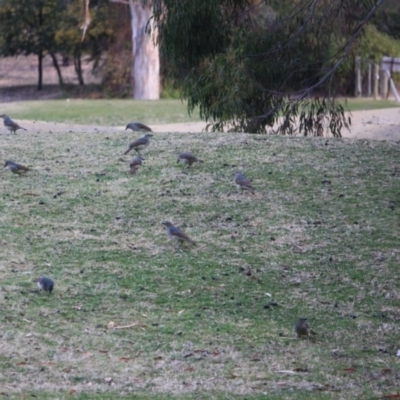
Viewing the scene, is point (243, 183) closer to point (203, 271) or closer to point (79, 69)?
point (203, 271)

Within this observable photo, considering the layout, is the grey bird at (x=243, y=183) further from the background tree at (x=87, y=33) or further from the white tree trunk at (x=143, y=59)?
the background tree at (x=87, y=33)

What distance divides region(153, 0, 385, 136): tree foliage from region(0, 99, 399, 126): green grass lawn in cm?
803

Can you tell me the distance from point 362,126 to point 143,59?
602 inches

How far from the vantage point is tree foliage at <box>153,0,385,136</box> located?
53.1ft

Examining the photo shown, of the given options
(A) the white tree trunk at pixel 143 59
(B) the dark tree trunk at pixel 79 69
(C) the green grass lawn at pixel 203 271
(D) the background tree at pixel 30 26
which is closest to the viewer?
(C) the green grass lawn at pixel 203 271

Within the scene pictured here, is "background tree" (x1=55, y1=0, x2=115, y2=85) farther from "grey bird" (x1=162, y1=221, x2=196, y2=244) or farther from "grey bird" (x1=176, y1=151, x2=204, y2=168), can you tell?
"grey bird" (x1=162, y1=221, x2=196, y2=244)

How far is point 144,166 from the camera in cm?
1123

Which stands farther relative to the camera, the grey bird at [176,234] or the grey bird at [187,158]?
the grey bird at [187,158]

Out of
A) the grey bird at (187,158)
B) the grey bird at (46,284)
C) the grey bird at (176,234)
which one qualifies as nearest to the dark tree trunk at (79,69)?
the grey bird at (187,158)

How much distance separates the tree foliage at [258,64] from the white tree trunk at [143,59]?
1771cm

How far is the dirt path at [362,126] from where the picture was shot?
61.1 feet

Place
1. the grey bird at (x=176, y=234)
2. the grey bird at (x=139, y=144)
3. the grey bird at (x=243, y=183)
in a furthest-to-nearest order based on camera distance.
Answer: the grey bird at (x=139, y=144), the grey bird at (x=243, y=183), the grey bird at (x=176, y=234)

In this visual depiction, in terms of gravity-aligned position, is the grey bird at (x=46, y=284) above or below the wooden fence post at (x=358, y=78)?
below

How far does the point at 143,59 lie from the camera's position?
36281 mm
